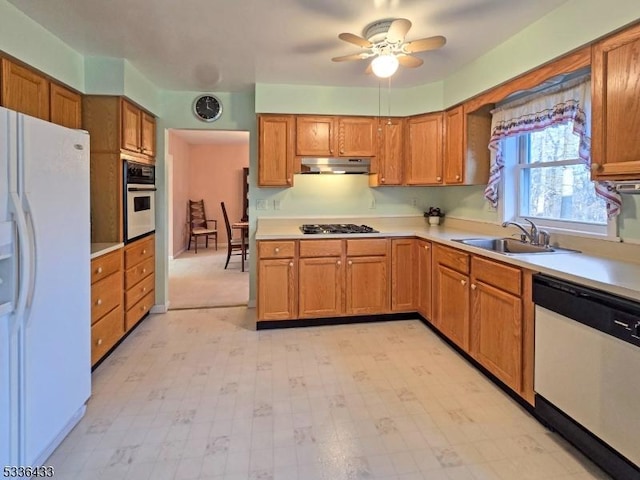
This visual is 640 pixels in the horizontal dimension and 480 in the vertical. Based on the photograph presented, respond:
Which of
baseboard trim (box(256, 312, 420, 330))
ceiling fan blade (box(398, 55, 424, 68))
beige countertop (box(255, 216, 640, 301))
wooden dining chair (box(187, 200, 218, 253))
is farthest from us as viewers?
wooden dining chair (box(187, 200, 218, 253))

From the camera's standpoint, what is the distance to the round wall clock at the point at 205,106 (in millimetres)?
4184

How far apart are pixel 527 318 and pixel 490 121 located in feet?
6.69

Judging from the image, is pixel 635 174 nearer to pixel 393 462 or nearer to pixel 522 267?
pixel 522 267

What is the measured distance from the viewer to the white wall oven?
3.38 metres

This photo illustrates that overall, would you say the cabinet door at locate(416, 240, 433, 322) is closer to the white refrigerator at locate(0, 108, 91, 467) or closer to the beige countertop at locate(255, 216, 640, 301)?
the beige countertop at locate(255, 216, 640, 301)

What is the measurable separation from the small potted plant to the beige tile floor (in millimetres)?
1475

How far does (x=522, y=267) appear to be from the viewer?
2.28 meters

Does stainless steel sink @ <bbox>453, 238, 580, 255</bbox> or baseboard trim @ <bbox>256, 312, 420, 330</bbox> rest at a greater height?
stainless steel sink @ <bbox>453, 238, 580, 255</bbox>

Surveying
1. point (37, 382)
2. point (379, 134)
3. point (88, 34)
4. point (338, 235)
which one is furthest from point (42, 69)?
point (379, 134)

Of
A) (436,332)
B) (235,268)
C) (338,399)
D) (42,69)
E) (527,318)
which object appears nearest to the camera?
(527,318)

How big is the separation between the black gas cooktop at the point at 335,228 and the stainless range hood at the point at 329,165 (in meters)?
0.56

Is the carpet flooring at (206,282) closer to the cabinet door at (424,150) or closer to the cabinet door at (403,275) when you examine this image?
the cabinet door at (403,275)

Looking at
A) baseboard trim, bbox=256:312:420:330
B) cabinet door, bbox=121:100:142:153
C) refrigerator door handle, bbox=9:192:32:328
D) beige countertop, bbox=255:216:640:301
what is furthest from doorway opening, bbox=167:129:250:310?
refrigerator door handle, bbox=9:192:32:328

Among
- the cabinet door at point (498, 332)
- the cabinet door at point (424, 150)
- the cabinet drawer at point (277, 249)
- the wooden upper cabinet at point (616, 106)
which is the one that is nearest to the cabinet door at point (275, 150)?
the cabinet drawer at point (277, 249)
